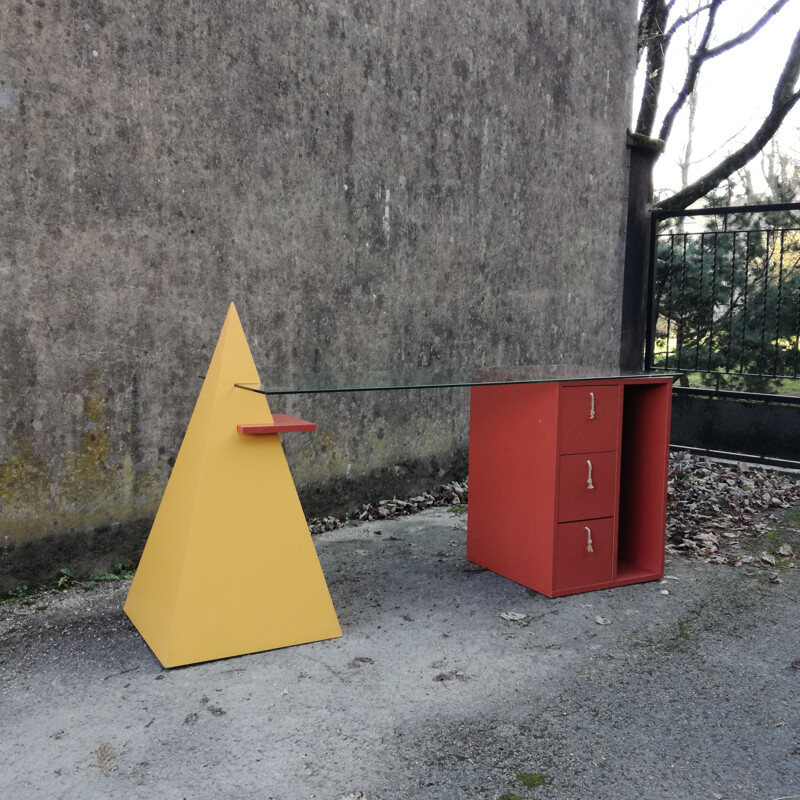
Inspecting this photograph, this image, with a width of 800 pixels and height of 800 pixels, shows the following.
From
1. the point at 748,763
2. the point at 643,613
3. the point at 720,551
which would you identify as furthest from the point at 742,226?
the point at 748,763

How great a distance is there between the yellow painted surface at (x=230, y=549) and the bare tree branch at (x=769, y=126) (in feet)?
25.6

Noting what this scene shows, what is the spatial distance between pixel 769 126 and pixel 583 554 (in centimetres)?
731

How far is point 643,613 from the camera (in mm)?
3338

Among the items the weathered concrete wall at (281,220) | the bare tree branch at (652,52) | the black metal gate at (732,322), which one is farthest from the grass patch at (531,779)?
the bare tree branch at (652,52)

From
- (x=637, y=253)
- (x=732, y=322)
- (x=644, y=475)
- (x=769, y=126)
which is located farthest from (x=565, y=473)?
(x=769, y=126)

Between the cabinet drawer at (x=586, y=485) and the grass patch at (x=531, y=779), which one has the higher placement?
the cabinet drawer at (x=586, y=485)

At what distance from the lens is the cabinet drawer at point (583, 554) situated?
346 cm

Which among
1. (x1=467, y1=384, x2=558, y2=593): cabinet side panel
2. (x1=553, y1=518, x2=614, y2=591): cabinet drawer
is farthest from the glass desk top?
(x1=553, y1=518, x2=614, y2=591): cabinet drawer

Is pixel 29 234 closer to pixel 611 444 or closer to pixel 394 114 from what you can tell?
pixel 394 114

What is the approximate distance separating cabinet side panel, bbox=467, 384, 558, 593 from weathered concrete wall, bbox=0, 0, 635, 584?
3.66 feet

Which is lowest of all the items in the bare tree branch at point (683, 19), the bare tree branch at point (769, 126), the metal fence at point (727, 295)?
the metal fence at point (727, 295)

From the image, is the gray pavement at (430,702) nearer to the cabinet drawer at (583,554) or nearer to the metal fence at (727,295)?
the cabinet drawer at (583,554)

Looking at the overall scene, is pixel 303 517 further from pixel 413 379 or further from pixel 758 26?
pixel 758 26

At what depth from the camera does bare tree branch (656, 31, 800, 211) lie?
855cm
